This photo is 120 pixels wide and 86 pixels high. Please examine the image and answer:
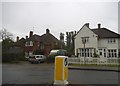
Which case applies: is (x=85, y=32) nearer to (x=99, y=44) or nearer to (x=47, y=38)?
(x=99, y=44)

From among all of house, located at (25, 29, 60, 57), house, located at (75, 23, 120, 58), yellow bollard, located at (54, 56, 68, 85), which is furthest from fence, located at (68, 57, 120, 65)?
yellow bollard, located at (54, 56, 68, 85)

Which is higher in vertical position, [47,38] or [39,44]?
[47,38]

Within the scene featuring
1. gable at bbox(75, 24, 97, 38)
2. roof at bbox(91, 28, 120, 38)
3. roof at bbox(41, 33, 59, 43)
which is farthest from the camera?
roof at bbox(41, 33, 59, 43)

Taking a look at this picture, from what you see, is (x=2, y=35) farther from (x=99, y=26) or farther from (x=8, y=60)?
(x=99, y=26)

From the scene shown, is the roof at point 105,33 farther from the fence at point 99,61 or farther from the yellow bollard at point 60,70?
the yellow bollard at point 60,70

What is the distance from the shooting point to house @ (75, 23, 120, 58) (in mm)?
39500

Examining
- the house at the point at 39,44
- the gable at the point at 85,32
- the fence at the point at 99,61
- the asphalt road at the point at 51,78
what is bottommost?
the asphalt road at the point at 51,78

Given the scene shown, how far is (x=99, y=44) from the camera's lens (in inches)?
1597

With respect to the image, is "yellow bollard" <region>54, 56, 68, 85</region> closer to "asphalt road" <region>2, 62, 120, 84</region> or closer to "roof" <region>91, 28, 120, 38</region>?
"asphalt road" <region>2, 62, 120, 84</region>

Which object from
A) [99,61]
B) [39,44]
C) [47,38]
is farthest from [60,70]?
[47,38]

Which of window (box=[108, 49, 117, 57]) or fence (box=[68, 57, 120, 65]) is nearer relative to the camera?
fence (box=[68, 57, 120, 65])

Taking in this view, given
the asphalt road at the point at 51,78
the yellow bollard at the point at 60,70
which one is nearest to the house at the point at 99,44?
the asphalt road at the point at 51,78

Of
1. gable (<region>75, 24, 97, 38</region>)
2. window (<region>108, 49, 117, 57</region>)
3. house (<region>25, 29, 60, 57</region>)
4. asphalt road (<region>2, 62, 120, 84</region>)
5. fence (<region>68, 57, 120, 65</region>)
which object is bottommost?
asphalt road (<region>2, 62, 120, 84</region>)

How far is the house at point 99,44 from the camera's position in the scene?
39.5m
